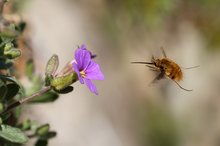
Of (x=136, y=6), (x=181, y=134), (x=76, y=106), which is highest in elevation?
(x=136, y=6)

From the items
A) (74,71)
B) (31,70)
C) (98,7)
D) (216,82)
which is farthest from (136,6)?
(74,71)

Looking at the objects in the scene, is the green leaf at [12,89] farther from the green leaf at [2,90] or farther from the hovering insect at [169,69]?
the hovering insect at [169,69]

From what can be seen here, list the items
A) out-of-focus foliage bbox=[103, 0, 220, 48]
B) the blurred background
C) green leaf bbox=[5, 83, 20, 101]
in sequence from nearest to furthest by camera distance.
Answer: green leaf bbox=[5, 83, 20, 101], the blurred background, out-of-focus foliage bbox=[103, 0, 220, 48]

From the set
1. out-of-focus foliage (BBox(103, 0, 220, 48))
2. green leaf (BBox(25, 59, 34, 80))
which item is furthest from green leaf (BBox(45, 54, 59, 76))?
out-of-focus foliage (BBox(103, 0, 220, 48))

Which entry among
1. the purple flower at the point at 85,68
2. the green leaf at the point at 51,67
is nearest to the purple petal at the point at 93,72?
the purple flower at the point at 85,68

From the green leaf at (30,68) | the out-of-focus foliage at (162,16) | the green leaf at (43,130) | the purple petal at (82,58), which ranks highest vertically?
the out-of-focus foliage at (162,16)

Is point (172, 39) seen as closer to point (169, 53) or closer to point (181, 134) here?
point (169, 53)

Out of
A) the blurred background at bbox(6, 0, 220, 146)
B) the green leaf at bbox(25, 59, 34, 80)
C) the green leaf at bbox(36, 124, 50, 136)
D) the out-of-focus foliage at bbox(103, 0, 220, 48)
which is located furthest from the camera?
the out-of-focus foliage at bbox(103, 0, 220, 48)

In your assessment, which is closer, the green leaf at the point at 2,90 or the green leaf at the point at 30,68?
the green leaf at the point at 2,90

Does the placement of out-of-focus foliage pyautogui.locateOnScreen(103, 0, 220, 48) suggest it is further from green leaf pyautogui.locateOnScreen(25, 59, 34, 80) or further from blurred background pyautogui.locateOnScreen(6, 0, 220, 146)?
green leaf pyautogui.locateOnScreen(25, 59, 34, 80)
